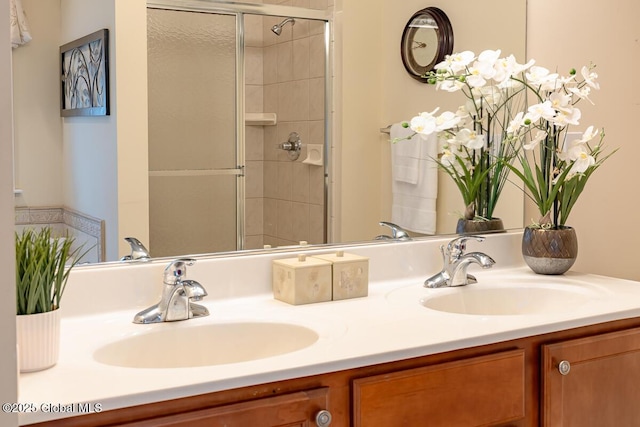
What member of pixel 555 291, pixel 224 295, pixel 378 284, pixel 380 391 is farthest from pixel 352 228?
pixel 380 391

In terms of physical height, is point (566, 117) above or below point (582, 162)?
above

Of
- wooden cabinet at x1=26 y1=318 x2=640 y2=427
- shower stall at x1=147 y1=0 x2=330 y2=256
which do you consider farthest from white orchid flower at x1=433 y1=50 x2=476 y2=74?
wooden cabinet at x1=26 y1=318 x2=640 y2=427

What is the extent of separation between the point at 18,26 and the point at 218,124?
49cm

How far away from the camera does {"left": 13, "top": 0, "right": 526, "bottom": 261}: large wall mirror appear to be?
166 centimetres

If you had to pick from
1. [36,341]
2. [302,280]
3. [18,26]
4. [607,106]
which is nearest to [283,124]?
[302,280]

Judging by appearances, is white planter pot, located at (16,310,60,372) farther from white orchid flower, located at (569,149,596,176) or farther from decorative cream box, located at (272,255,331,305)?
white orchid flower, located at (569,149,596,176)

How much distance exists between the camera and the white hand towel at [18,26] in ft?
5.27

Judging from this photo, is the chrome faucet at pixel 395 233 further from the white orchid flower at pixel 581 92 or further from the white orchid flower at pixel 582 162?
the white orchid flower at pixel 581 92

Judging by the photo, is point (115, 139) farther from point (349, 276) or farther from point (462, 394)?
point (462, 394)

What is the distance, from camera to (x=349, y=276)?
1846mm

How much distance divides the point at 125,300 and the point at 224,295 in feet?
0.77

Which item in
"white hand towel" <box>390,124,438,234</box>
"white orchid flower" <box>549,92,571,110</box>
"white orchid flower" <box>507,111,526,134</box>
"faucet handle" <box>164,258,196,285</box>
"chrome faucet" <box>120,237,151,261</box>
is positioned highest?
"white orchid flower" <box>549,92,571,110</box>

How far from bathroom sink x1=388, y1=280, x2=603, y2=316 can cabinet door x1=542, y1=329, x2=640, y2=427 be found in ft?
0.58

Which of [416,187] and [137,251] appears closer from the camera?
[137,251]
